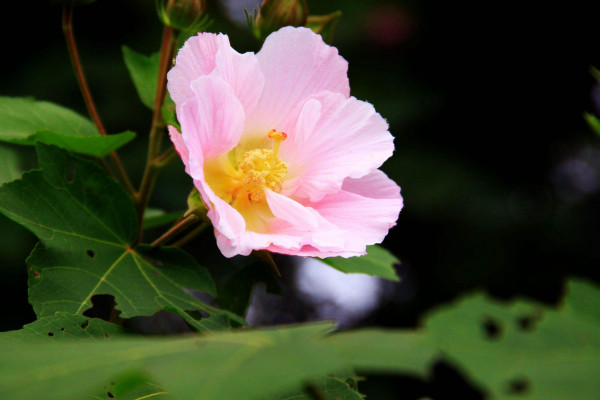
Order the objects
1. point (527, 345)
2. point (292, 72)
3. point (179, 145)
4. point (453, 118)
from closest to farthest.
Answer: point (527, 345) < point (179, 145) < point (292, 72) < point (453, 118)

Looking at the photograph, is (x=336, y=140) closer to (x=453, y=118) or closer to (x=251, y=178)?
(x=251, y=178)

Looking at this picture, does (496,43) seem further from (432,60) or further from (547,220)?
(547,220)

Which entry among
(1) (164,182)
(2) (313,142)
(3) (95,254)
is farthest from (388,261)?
(1) (164,182)

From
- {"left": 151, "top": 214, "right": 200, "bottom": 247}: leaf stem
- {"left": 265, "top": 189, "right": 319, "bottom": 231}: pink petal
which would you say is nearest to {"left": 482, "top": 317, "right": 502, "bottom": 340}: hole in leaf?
{"left": 265, "top": 189, "right": 319, "bottom": 231}: pink petal

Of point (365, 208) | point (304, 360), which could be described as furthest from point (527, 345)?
point (365, 208)

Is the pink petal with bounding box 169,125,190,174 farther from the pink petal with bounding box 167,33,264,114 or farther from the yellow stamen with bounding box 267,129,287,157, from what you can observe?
the yellow stamen with bounding box 267,129,287,157

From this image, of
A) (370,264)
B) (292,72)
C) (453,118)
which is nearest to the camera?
(292,72)
